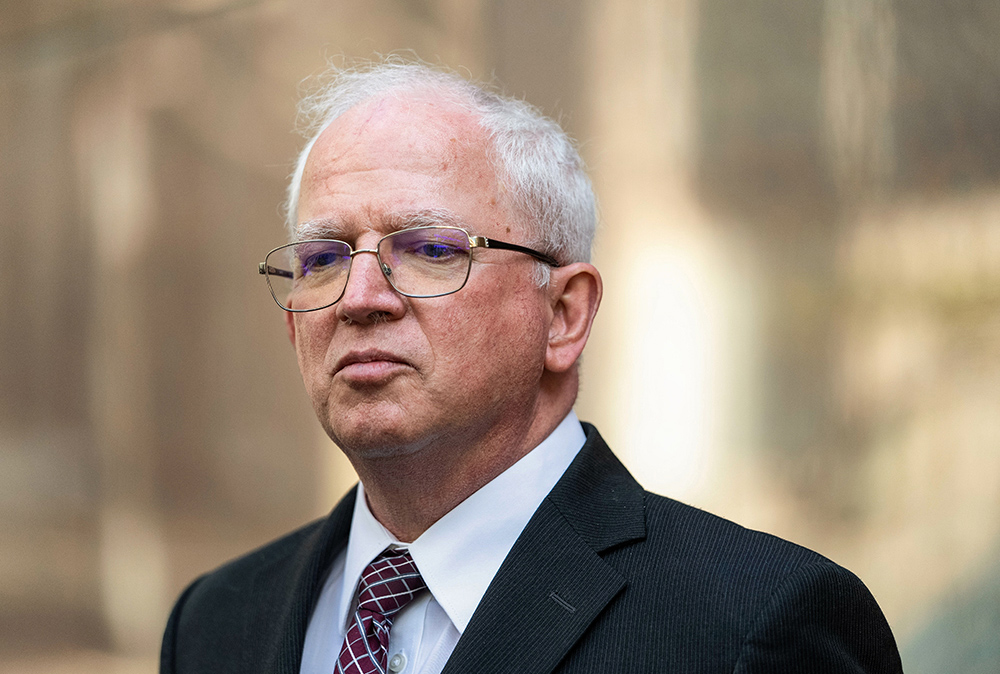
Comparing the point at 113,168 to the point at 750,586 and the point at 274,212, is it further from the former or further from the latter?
the point at 750,586

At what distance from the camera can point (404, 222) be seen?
6.26 ft

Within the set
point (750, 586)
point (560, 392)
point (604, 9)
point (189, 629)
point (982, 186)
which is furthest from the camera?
point (604, 9)

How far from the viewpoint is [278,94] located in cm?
423

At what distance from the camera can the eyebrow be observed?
6.26 ft

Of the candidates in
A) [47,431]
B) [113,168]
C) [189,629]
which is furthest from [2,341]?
[189,629]

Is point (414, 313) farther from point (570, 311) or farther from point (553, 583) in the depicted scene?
point (553, 583)

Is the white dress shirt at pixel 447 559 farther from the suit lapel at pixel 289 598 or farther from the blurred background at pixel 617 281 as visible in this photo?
the blurred background at pixel 617 281

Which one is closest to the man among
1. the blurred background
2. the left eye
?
the left eye

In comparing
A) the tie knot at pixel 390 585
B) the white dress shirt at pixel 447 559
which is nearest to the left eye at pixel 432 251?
the white dress shirt at pixel 447 559

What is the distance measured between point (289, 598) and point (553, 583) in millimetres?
757

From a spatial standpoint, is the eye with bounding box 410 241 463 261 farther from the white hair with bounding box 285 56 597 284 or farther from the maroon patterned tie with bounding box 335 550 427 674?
the maroon patterned tie with bounding box 335 550 427 674

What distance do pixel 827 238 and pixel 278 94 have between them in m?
2.64

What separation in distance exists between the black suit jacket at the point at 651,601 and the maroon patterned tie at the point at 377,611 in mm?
203

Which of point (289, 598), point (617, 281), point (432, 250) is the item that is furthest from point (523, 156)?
point (617, 281)
